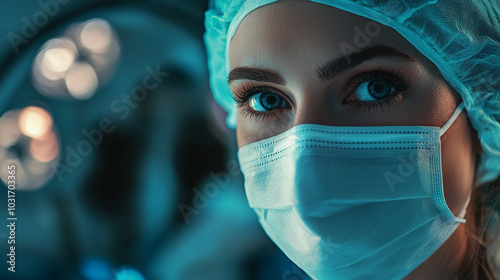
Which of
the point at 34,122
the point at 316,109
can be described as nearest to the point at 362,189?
the point at 316,109

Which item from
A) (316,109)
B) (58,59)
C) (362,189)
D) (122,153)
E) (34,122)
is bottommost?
(122,153)

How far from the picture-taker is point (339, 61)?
1.01m

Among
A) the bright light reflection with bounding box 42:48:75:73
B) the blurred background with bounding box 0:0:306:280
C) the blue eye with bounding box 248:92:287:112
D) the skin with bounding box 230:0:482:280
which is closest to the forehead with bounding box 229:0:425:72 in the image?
the skin with bounding box 230:0:482:280

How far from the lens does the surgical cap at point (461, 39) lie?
102 centimetres

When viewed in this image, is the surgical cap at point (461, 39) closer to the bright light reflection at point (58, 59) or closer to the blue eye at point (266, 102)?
the blue eye at point (266, 102)

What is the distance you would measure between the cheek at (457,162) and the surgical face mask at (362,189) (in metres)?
0.03

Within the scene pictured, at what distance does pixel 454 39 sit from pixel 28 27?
1582 mm

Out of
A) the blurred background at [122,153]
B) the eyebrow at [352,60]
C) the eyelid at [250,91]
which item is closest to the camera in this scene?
the eyebrow at [352,60]

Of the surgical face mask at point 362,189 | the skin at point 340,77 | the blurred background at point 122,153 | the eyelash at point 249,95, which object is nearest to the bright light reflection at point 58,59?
the blurred background at point 122,153

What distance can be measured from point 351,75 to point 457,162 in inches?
14.1

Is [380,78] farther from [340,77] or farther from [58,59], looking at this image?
[58,59]

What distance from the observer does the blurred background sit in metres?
1.83

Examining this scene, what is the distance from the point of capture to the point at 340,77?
1.04m

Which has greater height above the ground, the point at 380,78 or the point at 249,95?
the point at 380,78
